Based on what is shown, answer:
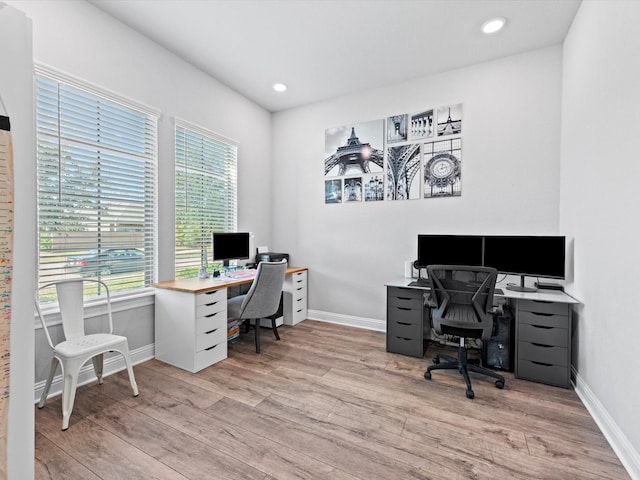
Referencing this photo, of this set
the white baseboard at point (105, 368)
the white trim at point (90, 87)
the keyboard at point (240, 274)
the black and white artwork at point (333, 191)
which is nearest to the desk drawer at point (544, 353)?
the black and white artwork at point (333, 191)

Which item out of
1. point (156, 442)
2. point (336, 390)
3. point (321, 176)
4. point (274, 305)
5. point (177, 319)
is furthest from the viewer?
point (321, 176)

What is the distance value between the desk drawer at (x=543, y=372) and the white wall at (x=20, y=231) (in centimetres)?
319

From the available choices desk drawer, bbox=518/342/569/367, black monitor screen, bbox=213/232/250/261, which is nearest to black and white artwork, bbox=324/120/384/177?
black monitor screen, bbox=213/232/250/261

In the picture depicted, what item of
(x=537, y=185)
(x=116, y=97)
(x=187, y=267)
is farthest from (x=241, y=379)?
(x=537, y=185)

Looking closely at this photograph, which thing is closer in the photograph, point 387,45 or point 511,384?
point 511,384

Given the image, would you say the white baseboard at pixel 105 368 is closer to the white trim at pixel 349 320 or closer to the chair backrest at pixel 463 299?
the white trim at pixel 349 320

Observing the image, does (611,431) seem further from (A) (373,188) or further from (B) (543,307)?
(A) (373,188)

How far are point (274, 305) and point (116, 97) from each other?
2.46 meters

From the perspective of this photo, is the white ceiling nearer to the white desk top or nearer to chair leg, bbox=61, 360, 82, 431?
the white desk top

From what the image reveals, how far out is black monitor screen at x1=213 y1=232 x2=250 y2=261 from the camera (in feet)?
11.1

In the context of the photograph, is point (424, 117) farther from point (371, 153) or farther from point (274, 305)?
point (274, 305)

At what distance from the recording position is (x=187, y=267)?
10.8 feet

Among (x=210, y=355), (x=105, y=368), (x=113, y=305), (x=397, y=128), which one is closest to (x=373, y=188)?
(x=397, y=128)

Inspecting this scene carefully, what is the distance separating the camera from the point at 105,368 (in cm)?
253
